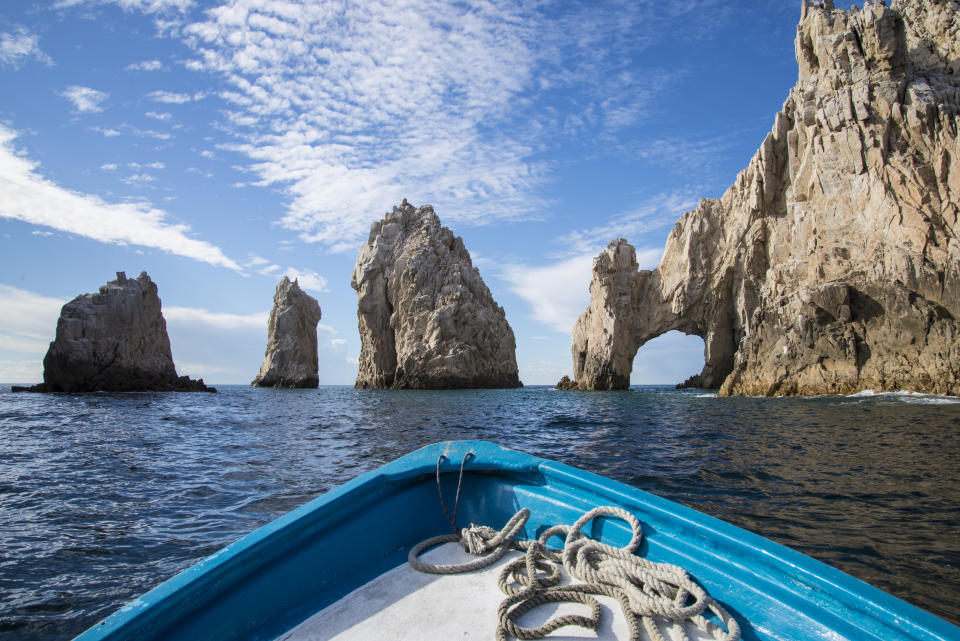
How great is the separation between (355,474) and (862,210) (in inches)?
1135

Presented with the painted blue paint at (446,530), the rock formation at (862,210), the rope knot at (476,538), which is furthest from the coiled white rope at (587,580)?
the rock formation at (862,210)

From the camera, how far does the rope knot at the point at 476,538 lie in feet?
8.02

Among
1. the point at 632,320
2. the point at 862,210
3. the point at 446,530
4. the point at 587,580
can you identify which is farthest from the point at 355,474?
the point at 632,320

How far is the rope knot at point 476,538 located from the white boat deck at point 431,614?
0.40ft

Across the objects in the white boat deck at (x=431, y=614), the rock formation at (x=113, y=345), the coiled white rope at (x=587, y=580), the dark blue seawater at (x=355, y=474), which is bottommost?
the dark blue seawater at (x=355, y=474)

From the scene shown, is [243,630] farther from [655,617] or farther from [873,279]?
[873,279]

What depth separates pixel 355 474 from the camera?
6.73 m

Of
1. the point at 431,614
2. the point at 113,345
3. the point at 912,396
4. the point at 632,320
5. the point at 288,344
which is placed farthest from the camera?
the point at 288,344

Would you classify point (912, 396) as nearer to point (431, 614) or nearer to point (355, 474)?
point (355, 474)

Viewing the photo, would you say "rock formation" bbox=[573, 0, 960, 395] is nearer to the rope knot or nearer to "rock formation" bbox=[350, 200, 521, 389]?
the rope knot

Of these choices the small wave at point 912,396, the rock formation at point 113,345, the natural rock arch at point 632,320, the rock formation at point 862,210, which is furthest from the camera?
the rock formation at point 113,345

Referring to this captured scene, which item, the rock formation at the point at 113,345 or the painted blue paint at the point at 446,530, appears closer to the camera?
the painted blue paint at the point at 446,530

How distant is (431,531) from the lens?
283 centimetres

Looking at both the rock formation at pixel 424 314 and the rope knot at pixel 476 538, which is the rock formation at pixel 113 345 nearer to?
the rock formation at pixel 424 314
